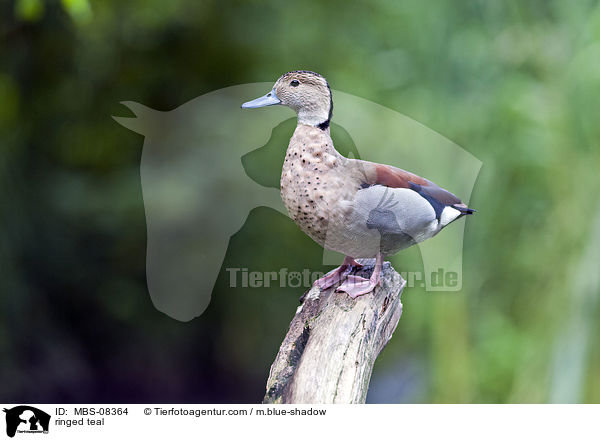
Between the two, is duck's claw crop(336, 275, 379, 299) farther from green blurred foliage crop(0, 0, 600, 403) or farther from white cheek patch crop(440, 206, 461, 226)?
green blurred foliage crop(0, 0, 600, 403)

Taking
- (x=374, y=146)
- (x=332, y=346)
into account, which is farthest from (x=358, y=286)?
(x=374, y=146)

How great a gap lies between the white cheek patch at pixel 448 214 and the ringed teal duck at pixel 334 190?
0.03 meters

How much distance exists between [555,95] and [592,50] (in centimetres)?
15

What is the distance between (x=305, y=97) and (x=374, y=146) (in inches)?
28.3

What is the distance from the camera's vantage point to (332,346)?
128 centimetres

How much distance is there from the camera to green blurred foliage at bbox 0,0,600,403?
1.92 meters

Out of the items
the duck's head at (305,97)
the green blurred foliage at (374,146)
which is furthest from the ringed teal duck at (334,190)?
the green blurred foliage at (374,146)

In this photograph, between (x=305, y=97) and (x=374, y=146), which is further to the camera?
(x=374, y=146)

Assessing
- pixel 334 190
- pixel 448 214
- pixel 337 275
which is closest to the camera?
pixel 334 190

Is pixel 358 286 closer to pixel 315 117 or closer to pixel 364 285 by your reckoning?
pixel 364 285

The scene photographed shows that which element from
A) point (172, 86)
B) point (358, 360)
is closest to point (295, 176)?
point (358, 360)

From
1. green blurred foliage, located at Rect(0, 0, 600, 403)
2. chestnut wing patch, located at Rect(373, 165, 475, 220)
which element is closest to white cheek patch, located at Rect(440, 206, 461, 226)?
chestnut wing patch, located at Rect(373, 165, 475, 220)

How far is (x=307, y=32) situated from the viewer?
2.04 m
